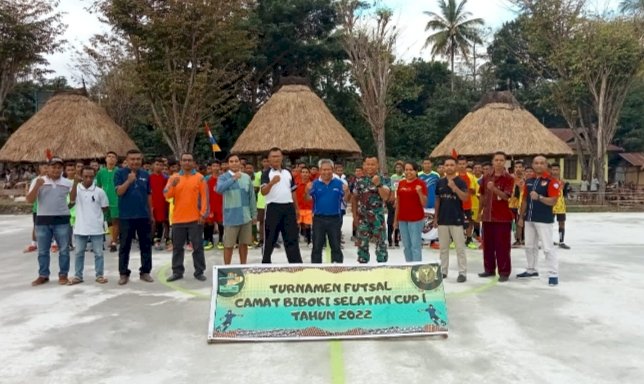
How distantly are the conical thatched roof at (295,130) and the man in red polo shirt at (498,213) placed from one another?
46.1 ft

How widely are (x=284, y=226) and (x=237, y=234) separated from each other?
73cm

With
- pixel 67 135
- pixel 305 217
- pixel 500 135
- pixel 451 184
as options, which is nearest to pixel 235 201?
pixel 451 184

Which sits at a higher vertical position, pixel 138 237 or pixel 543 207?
pixel 543 207

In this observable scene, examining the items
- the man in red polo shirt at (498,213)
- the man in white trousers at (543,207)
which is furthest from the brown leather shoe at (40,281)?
the man in white trousers at (543,207)

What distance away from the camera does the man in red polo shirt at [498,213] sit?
7777 mm

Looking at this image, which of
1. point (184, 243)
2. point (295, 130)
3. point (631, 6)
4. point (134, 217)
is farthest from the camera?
point (631, 6)

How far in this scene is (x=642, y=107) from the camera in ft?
122

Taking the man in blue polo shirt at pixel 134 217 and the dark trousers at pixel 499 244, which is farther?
the dark trousers at pixel 499 244

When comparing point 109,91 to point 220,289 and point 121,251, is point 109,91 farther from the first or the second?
point 220,289

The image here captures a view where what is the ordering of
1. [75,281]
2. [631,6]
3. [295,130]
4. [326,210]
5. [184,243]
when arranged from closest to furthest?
[326,210] < [75,281] < [184,243] < [295,130] < [631,6]

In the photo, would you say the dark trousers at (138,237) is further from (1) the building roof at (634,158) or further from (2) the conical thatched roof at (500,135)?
(1) the building roof at (634,158)

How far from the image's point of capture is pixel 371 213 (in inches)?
308

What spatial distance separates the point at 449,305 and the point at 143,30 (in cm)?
2015

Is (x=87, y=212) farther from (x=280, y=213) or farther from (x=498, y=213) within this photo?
(x=498, y=213)
